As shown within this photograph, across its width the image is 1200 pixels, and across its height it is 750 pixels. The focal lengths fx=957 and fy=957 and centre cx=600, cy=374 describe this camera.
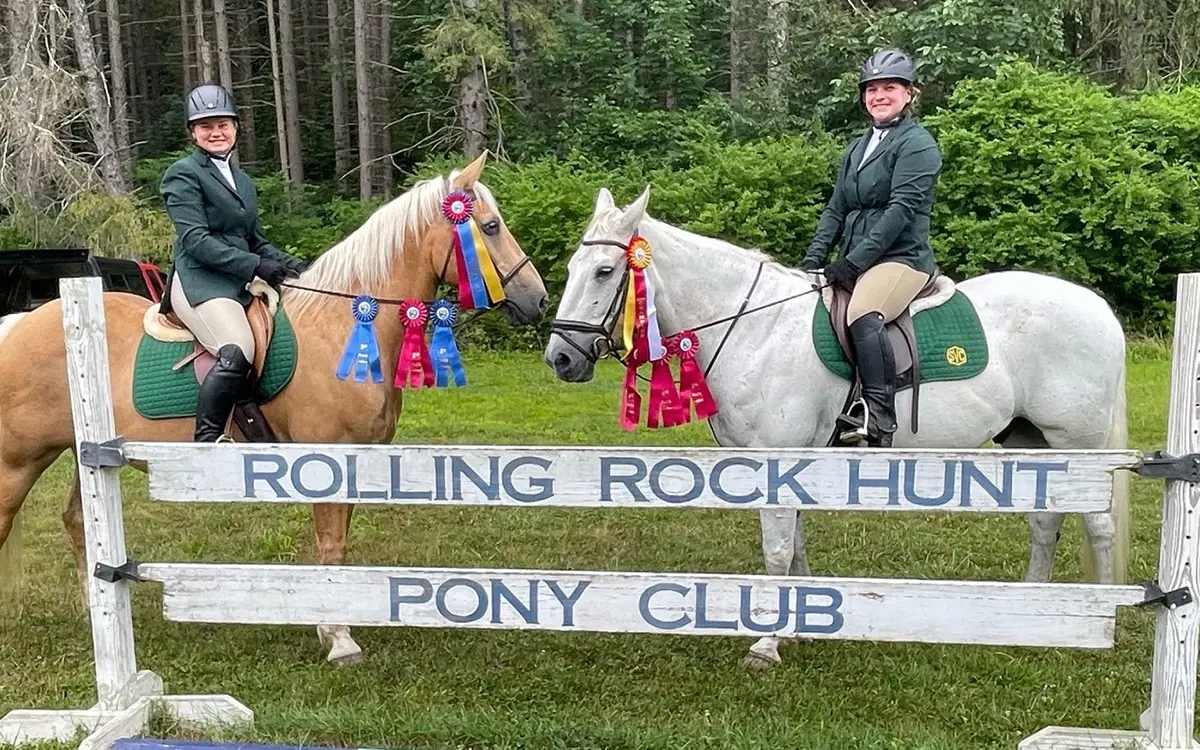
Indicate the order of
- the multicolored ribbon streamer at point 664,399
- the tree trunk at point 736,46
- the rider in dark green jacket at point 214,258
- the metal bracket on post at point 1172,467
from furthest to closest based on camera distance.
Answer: the tree trunk at point 736,46 → the multicolored ribbon streamer at point 664,399 → the rider in dark green jacket at point 214,258 → the metal bracket on post at point 1172,467

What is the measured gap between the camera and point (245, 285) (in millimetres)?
4539

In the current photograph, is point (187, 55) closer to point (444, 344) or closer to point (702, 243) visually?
point (444, 344)

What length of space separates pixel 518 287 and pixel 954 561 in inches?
123

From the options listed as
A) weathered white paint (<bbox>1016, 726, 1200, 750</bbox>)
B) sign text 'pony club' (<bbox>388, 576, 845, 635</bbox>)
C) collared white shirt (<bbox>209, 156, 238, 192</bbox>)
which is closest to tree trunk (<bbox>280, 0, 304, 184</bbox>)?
collared white shirt (<bbox>209, 156, 238, 192</bbox>)

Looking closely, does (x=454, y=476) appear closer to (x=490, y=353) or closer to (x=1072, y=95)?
(x=490, y=353)

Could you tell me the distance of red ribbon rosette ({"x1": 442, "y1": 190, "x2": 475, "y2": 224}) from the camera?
4.41 meters

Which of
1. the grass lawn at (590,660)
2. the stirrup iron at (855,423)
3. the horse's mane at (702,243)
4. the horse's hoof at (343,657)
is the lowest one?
the grass lawn at (590,660)

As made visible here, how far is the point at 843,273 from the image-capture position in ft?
14.7

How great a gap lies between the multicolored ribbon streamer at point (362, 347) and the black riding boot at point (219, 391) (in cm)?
44

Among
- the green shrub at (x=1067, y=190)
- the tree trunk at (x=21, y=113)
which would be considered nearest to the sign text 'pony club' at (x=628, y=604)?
the green shrub at (x=1067, y=190)

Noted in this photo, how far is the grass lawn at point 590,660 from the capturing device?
371cm

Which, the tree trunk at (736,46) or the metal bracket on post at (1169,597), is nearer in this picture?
the metal bracket on post at (1169,597)

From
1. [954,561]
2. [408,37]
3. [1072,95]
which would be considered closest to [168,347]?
[954,561]

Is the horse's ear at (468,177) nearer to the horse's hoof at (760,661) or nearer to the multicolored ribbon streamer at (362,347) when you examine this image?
the multicolored ribbon streamer at (362,347)
